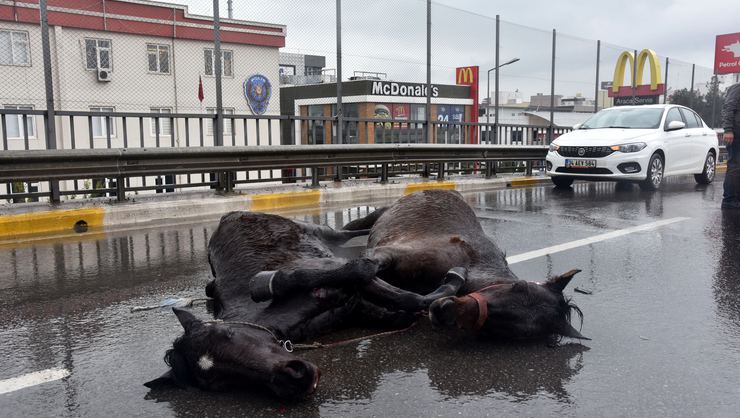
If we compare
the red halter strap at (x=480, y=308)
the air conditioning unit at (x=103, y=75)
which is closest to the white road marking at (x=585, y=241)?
the red halter strap at (x=480, y=308)

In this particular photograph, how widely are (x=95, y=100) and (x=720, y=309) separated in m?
24.4

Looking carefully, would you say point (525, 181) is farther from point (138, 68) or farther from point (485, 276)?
point (138, 68)

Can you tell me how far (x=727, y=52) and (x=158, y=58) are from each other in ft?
90.2

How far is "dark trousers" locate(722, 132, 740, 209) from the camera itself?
32.3 ft

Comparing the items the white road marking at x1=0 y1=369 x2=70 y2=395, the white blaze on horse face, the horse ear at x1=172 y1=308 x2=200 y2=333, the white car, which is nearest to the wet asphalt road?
the white road marking at x1=0 y1=369 x2=70 y2=395

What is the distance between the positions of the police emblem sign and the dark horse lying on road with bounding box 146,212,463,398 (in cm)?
2035

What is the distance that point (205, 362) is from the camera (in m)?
2.60

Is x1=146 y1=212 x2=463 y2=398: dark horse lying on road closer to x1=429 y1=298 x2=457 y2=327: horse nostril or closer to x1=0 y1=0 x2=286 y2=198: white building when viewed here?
x1=429 y1=298 x2=457 y2=327: horse nostril

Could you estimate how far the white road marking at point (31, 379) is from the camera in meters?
3.07

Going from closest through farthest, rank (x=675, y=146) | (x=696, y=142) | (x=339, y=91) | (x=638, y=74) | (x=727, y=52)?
1. (x=339, y=91)
2. (x=675, y=146)
3. (x=696, y=142)
4. (x=638, y=74)
5. (x=727, y=52)

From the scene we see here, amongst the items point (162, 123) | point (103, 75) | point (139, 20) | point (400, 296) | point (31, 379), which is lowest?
point (31, 379)

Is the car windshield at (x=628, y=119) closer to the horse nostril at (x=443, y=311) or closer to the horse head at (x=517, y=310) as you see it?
the horse head at (x=517, y=310)

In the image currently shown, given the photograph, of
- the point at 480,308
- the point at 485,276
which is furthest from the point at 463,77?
the point at 480,308

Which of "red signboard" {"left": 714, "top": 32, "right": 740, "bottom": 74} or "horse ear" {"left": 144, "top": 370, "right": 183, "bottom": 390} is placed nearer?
"horse ear" {"left": 144, "top": 370, "right": 183, "bottom": 390}
